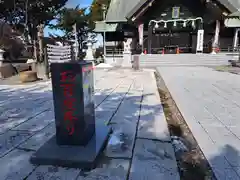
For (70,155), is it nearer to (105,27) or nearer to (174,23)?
(174,23)

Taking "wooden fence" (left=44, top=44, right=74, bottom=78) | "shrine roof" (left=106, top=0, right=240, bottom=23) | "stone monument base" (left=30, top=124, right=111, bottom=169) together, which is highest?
"shrine roof" (left=106, top=0, right=240, bottom=23)

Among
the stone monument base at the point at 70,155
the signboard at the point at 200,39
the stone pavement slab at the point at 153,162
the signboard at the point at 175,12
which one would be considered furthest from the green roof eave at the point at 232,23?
the stone monument base at the point at 70,155

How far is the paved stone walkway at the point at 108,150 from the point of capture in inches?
72.6

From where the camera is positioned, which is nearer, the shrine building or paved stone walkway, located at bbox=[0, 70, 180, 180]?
paved stone walkway, located at bbox=[0, 70, 180, 180]

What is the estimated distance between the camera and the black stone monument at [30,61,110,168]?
194cm

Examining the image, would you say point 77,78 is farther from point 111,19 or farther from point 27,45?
point 27,45

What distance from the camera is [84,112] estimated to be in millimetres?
2062

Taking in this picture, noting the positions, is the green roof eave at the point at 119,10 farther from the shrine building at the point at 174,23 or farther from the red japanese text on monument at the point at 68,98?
the red japanese text on monument at the point at 68,98

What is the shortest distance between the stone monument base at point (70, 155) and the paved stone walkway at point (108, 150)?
0.07 m

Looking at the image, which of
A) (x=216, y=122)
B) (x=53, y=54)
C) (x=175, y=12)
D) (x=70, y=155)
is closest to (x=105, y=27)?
(x=175, y=12)

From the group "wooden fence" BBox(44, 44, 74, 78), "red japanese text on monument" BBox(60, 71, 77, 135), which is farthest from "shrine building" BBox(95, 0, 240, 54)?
"red japanese text on monument" BBox(60, 71, 77, 135)

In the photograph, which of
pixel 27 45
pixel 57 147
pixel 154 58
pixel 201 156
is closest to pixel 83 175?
pixel 57 147

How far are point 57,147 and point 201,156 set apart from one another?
1.68m

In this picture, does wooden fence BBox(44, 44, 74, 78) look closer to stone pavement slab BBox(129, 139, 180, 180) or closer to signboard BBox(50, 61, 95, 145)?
signboard BBox(50, 61, 95, 145)
